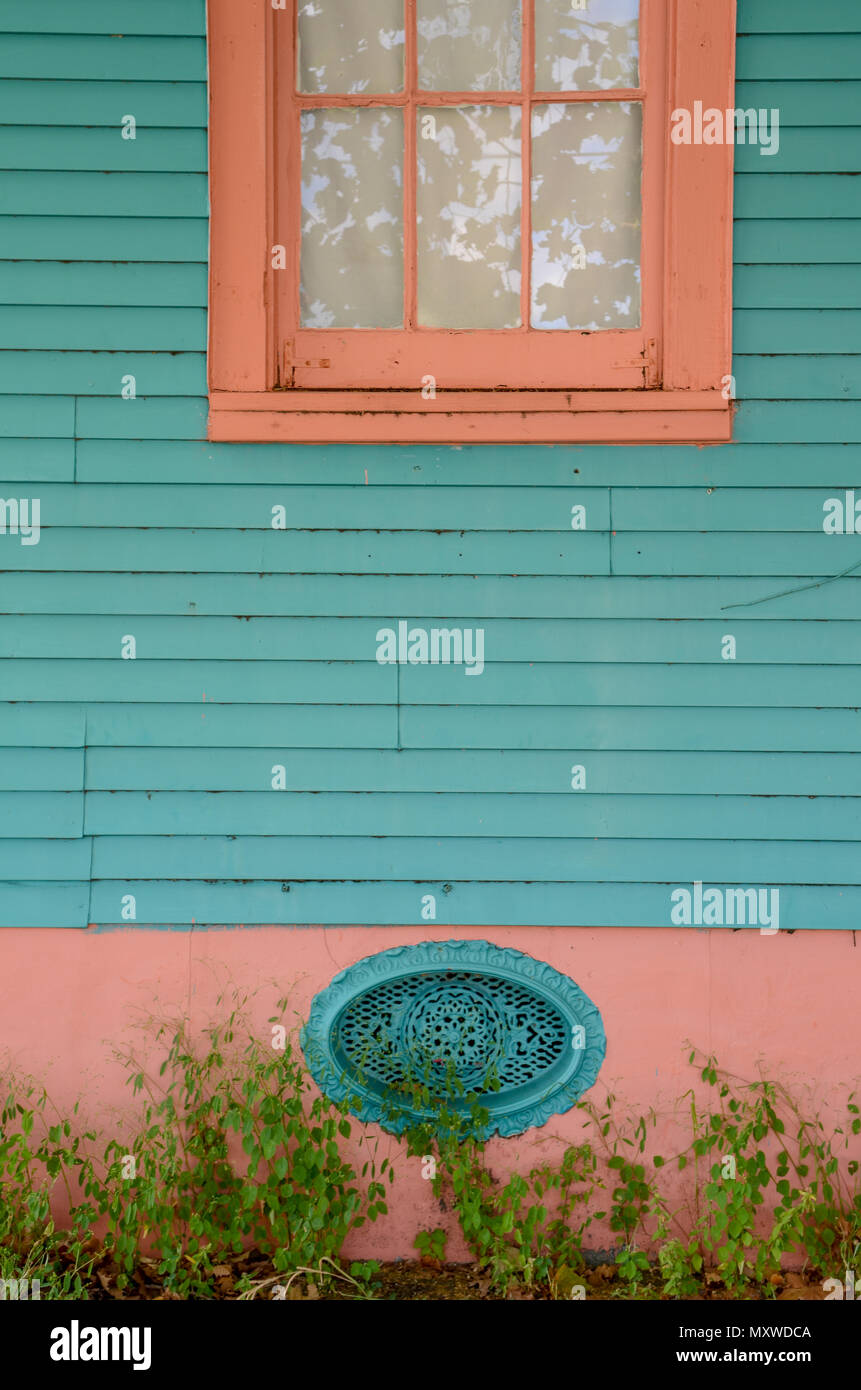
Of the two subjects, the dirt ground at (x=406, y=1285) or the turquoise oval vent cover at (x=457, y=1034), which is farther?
the turquoise oval vent cover at (x=457, y=1034)

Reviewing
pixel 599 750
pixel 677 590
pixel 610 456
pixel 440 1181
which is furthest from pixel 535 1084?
pixel 610 456

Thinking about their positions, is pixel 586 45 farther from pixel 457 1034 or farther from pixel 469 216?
pixel 457 1034

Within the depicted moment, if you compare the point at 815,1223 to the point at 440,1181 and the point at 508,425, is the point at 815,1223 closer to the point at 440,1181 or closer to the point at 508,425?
the point at 440,1181

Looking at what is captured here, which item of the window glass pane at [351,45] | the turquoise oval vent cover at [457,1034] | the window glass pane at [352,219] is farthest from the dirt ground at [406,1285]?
the window glass pane at [351,45]

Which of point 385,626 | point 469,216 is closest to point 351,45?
point 469,216

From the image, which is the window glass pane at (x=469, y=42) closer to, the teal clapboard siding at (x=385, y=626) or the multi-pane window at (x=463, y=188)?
the multi-pane window at (x=463, y=188)

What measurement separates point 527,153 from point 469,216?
241mm

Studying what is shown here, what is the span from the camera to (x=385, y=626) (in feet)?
9.68

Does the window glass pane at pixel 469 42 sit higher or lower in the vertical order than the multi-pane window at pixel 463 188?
higher

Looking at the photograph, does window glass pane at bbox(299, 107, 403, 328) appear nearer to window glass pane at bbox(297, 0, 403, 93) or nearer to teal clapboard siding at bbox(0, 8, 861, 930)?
window glass pane at bbox(297, 0, 403, 93)

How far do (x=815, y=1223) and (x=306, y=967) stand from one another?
1622 mm

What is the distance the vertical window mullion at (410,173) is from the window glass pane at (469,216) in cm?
2

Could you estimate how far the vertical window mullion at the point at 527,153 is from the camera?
2926mm

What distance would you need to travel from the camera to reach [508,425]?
2898mm
